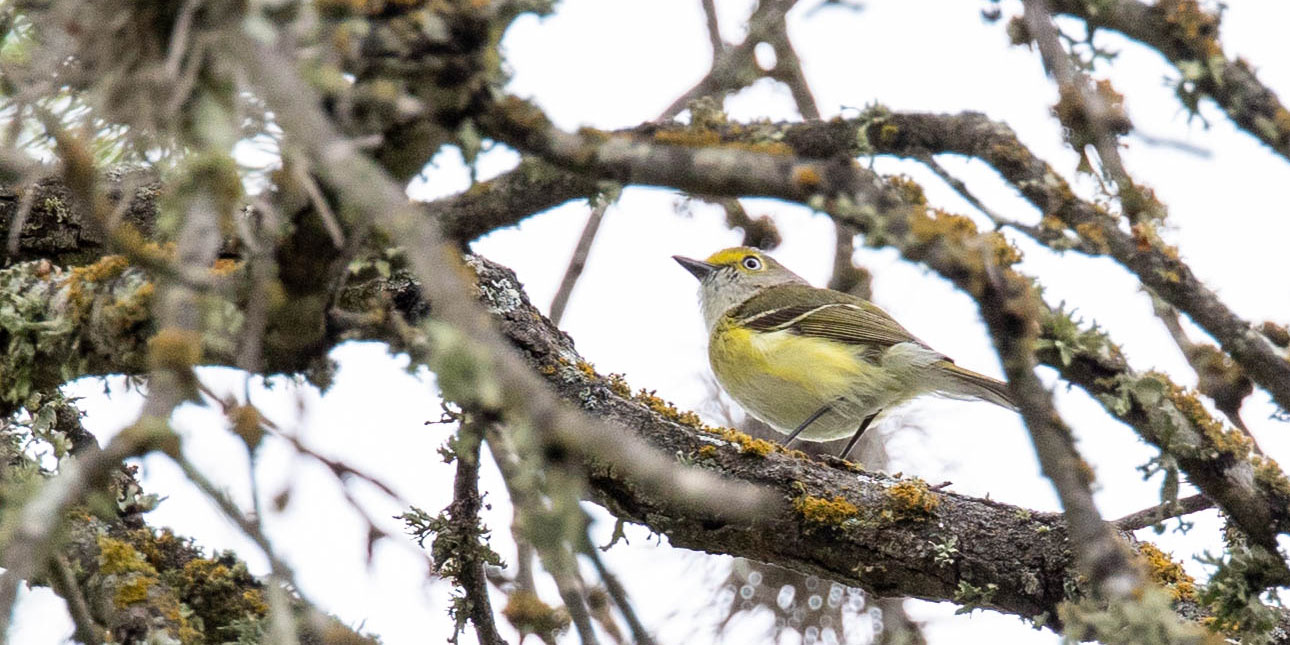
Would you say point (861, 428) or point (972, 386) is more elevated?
point (861, 428)

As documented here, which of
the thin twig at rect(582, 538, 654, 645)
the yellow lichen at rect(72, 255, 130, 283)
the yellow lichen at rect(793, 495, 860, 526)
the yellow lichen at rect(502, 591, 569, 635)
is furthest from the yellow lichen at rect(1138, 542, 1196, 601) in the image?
the yellow lichen at rect(72, 255, 130, 283)

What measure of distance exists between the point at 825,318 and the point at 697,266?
1384 mm

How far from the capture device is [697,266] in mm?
7105

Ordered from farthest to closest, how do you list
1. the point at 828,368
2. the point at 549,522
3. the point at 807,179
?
1. the point at 828,368
2. the point at 807,179
3. the point at 549,522

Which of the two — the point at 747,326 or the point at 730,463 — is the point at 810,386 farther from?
the point at 730,463

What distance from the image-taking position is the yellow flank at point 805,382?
559cm

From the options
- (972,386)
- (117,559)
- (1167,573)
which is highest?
(972,386)

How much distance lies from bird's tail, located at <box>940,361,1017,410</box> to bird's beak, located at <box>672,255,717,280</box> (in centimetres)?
192

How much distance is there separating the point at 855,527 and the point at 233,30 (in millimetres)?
2394

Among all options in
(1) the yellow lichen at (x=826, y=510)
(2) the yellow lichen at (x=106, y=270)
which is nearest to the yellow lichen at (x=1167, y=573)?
(1) the yellow lichen at (x=826, y=510)

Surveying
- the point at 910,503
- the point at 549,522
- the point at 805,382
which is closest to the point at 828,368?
the point at 805,382

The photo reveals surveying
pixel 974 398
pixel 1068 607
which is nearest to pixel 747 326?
pixel 974 398

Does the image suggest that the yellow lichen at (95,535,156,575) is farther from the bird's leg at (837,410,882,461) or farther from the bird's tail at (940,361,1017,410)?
the bird's tail at (940,361,1017,410)

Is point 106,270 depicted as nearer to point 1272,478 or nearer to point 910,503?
point 910,503
